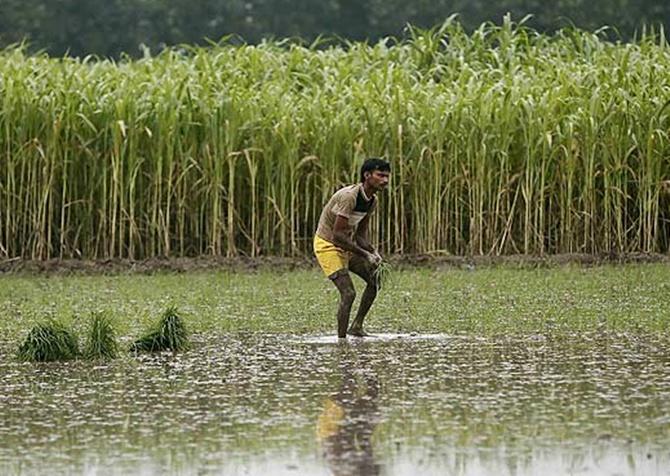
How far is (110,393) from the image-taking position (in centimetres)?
1011

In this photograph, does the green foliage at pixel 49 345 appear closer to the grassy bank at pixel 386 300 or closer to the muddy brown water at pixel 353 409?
the muddy brown water at pixel 353 409

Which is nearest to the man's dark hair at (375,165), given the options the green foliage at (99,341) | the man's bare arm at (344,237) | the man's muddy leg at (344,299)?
the man's bare arm at (344,237)

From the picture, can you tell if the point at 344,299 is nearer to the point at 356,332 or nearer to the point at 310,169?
the point at 356,332

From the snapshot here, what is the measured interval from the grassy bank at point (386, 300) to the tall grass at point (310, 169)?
1234 mm

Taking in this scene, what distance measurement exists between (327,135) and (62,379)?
992 cm

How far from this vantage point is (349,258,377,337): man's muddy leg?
1297cm

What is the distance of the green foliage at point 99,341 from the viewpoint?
11742mm

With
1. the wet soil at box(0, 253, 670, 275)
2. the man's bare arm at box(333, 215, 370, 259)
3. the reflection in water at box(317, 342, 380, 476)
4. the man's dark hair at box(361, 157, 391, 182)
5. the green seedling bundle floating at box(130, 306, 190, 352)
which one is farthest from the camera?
the wet soil at box(0, 253, 670, 275)

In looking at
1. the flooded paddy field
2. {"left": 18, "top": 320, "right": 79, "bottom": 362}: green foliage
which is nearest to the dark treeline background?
the flooded paddy field

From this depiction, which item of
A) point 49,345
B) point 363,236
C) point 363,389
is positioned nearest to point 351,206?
point 363,236

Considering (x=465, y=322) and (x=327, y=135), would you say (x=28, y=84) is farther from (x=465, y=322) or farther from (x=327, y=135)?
(x=465, y=322)

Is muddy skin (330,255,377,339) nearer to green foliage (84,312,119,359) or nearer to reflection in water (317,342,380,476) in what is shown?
reflection in water (317,342,380,476)

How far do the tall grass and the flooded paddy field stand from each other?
11.5 feet

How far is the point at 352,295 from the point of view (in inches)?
504
